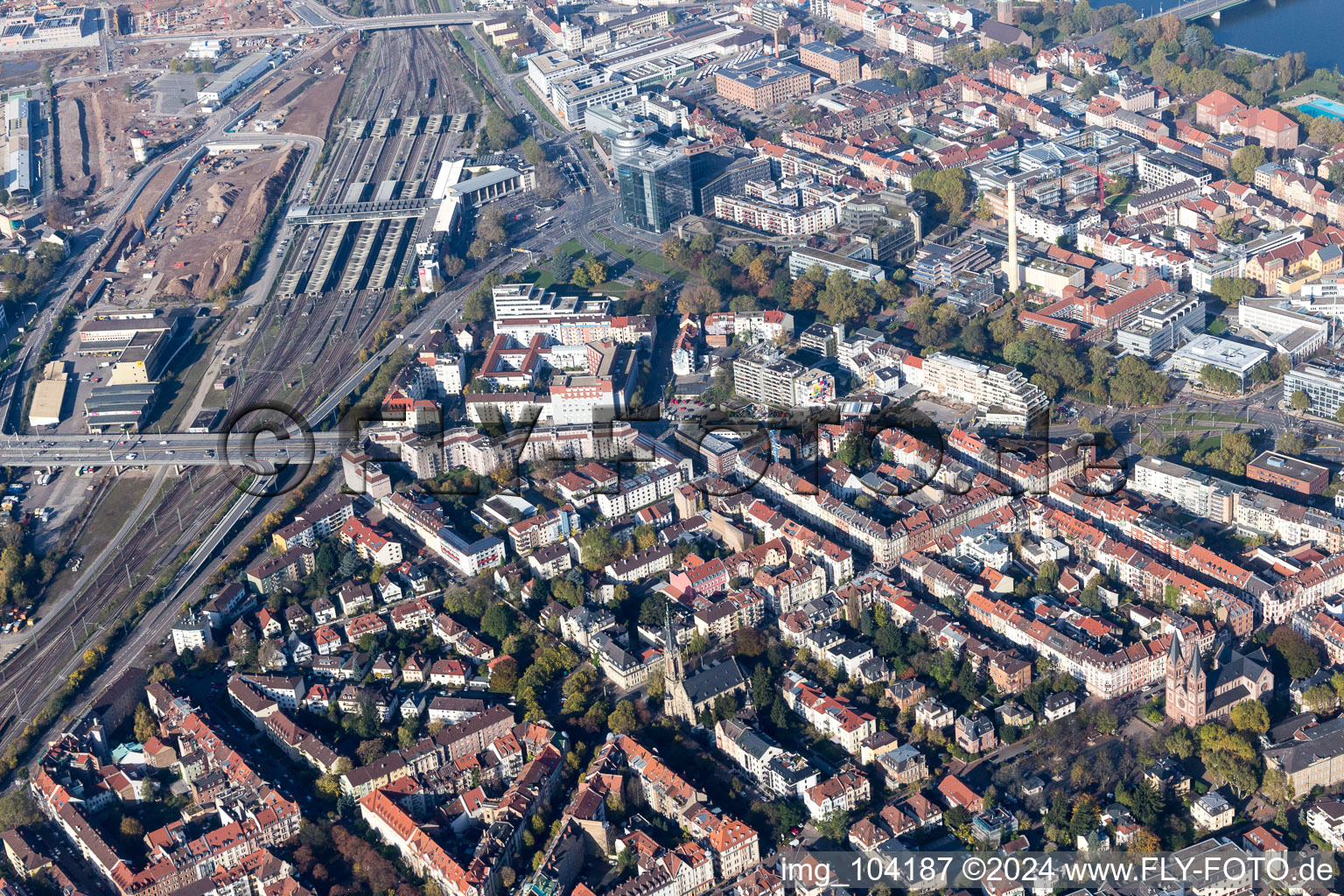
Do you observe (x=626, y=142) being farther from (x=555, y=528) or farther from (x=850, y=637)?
(x=850, y=637)

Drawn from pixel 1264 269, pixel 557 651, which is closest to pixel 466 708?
pixel 557 651

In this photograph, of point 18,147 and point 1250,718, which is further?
point 18,147

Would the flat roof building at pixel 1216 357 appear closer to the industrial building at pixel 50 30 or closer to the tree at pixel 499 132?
the tree at pixel 499 132

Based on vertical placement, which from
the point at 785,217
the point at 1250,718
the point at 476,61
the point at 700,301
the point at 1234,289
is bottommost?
the point at 476,61

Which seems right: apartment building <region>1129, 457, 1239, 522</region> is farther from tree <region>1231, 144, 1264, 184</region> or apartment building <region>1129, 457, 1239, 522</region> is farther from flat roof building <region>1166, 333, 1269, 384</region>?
tree <region>1231, 144, 1264, 184</region>

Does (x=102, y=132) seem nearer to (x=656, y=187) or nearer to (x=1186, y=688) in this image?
(x=656, y=187)

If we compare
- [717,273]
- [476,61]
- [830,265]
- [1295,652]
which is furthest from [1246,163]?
[476,61]

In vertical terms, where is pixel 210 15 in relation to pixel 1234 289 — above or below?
below

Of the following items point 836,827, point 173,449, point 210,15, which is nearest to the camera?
point 836,827

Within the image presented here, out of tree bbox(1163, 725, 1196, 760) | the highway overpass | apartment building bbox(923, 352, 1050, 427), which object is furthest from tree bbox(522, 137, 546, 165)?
tree bbox(1163, 725, 1196, 760)
